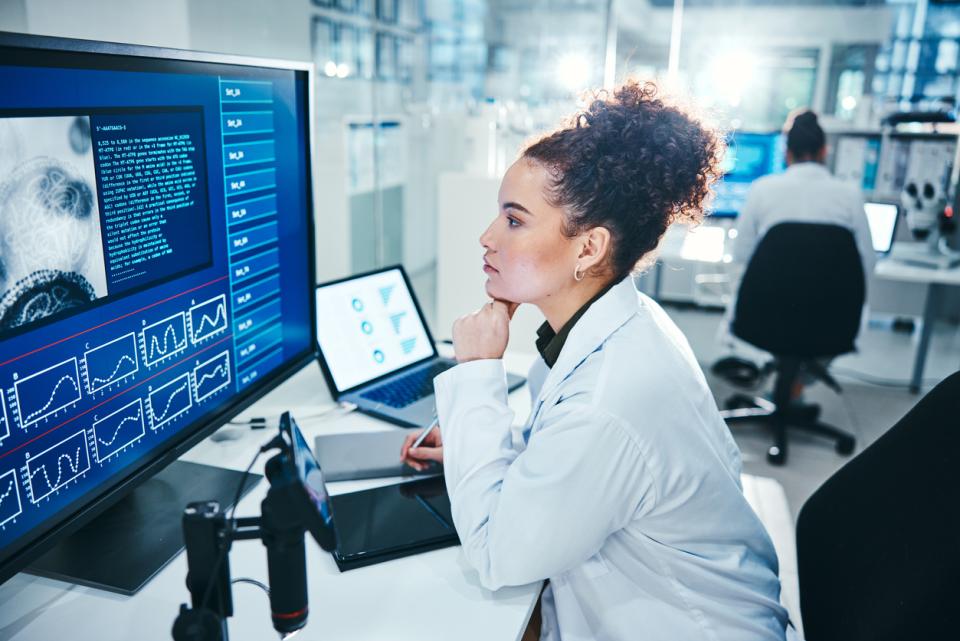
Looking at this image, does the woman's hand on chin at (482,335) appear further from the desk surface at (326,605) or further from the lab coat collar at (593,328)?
the desk surface at (326,605)

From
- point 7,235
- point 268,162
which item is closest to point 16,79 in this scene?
point 7,235

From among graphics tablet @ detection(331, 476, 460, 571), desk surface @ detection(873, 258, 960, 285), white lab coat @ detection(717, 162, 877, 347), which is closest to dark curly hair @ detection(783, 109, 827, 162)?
white lab coat @ detection(717, 162, 877, 347)

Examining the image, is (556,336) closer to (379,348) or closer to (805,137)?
(379,348)

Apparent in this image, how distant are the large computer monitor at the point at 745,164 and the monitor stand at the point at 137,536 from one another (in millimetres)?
3218

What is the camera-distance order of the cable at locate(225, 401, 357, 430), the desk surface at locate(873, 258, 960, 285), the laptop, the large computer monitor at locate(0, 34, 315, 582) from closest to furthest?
the large computer monitor at locate(0, 34, 315, 582) → the cable at locate(225, 401, 357, 430) → the laptop → the desk surface at locate(873, 258, 960, 285)

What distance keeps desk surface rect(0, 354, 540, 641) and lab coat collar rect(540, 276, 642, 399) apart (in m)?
0.28

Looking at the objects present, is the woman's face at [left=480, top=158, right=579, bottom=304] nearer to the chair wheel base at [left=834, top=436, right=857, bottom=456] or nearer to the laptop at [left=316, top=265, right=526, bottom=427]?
the laptop at [left=316, top=265, right=526, bottom=427]

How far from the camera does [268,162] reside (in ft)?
3.74

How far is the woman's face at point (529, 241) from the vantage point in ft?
3.34

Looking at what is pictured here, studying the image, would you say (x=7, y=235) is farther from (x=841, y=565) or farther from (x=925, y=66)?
(x=925, y=66)

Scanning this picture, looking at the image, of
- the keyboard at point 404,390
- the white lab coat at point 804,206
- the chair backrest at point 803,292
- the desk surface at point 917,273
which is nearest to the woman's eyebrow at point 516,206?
the keyboard at point 404,390

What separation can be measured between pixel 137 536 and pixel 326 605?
30 centimetres

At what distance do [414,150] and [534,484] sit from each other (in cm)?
271

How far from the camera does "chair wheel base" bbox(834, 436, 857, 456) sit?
2846 millimetres
